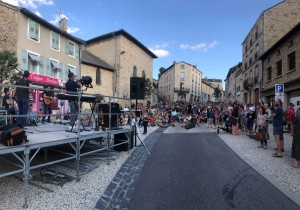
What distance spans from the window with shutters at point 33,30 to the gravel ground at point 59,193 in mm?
15839

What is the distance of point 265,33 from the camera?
2406 cm

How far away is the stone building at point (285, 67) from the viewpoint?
53.6 feet

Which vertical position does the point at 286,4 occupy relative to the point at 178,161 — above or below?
above

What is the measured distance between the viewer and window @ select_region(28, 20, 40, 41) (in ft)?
57.5

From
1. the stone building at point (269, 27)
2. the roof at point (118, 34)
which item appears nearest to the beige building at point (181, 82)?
the roof at point (118, 34)

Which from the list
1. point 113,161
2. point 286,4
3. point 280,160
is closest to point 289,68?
point 286,4

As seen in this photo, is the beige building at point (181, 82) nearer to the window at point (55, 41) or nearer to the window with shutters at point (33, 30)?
the window at point (55, 41)

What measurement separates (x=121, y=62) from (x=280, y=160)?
86.3 feet

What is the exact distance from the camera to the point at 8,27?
15.9m

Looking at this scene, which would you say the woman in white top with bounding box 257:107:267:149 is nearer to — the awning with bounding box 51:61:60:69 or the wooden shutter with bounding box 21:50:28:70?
the wooden shutter with bounding box 21:50:28:70

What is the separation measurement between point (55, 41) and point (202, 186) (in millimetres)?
20842

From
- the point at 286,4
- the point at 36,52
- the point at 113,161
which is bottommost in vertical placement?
the point at 113,161

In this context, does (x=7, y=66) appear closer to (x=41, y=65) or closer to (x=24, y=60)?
(x=24, y=60)

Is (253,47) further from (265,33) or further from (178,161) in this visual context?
(178,161)
